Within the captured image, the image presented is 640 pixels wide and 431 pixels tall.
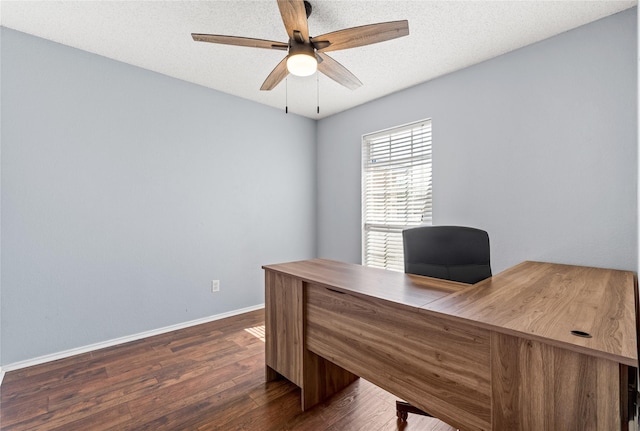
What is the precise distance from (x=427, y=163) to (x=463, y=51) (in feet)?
3.51

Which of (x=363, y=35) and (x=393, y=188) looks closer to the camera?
(x=363, y=35)

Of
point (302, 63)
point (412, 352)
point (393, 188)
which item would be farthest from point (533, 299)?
point (393, 188)

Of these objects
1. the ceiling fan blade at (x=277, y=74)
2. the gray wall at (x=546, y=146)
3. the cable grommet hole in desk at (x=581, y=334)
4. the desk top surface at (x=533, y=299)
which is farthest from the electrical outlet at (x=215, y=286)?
the cable grommet hole in desk at (x=581, y=334)

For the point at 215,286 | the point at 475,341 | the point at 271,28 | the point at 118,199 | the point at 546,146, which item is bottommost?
the point at 215,286

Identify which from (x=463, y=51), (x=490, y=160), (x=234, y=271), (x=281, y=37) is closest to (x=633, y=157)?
(x=490, y=160)

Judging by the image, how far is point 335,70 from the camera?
204cm

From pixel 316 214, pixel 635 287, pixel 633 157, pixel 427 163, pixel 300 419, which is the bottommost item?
pixel 300 419

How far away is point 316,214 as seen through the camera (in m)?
4.29

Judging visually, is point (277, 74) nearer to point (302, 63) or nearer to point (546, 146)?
point (302, 63)

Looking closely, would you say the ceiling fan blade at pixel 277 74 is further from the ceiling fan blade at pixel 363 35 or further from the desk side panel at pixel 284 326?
the desk side panel at pixel 284 326

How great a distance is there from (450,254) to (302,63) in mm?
1513

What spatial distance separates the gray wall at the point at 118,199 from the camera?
2203mm

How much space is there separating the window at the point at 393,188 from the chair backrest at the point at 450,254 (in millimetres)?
1268

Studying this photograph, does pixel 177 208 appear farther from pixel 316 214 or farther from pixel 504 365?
pixel 504 365
